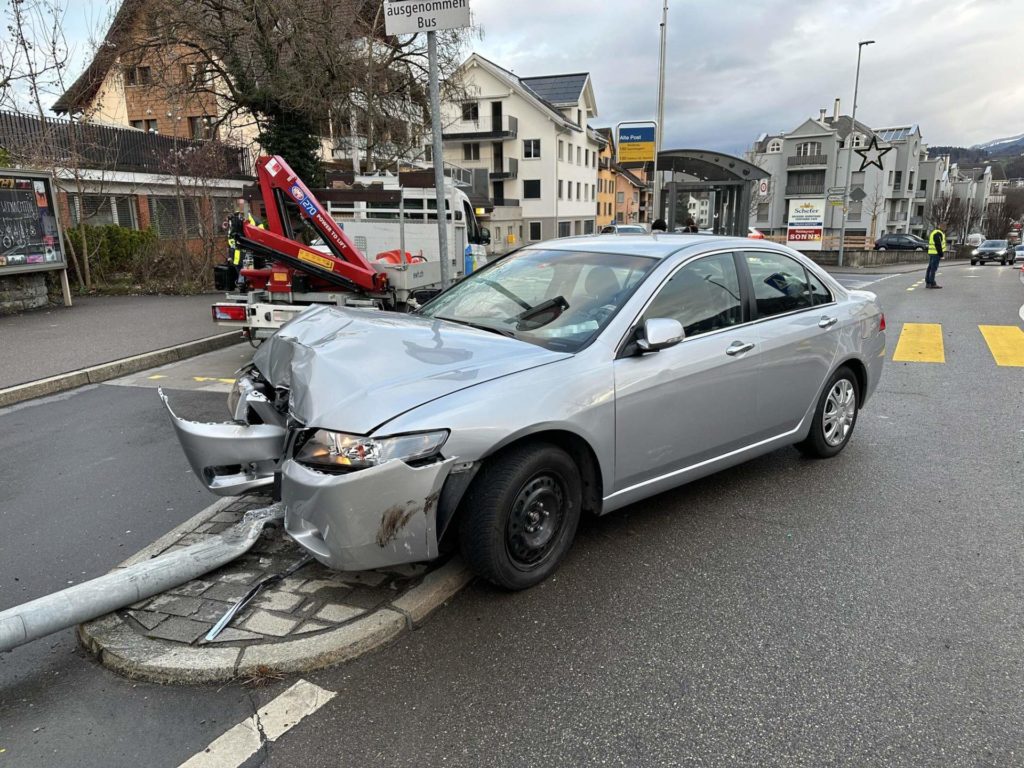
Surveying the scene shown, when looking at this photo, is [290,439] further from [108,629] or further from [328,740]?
[328,740]

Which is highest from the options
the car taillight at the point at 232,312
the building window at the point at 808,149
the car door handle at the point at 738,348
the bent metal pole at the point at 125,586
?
the building window at the point at 808,149

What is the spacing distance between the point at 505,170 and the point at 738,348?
49816mm

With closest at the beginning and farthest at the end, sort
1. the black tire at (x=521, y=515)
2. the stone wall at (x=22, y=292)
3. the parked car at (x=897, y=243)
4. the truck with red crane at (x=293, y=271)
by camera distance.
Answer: the black tire at (x=521, y=515)
the truck with red crane at (x=293, y=271)
the stone wall at (x=22, y=292)
the parked car at (x=897, y=243)

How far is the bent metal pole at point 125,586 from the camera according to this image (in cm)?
277

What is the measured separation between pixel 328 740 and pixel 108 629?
48.4 inches

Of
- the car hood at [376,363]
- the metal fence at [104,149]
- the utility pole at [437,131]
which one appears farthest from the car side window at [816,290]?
the metal fence at [104,149]

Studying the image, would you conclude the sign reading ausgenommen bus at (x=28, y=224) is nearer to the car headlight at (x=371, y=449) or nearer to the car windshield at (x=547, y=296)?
the car windshield at (x=547, y=296)

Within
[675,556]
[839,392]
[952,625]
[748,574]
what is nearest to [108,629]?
[675,556]

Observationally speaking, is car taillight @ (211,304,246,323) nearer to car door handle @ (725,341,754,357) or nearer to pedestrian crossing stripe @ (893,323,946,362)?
car door handle @ (725,341,754,357)

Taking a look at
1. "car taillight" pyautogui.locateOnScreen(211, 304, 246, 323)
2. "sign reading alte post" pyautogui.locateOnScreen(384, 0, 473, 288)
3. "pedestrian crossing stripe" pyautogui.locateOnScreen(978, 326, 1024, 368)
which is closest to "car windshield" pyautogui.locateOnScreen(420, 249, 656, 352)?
"sign reading alte post" pyautogui.locateOnScreen(384, 0, 473, 288)

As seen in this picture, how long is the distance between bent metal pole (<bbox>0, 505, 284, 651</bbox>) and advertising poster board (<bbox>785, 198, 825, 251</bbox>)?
32.9 meters

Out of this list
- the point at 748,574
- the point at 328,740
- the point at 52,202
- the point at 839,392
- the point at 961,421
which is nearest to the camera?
the point at 328,740

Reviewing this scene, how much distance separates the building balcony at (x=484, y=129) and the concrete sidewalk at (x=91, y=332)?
3989cm

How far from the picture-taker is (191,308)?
43.1 ft
